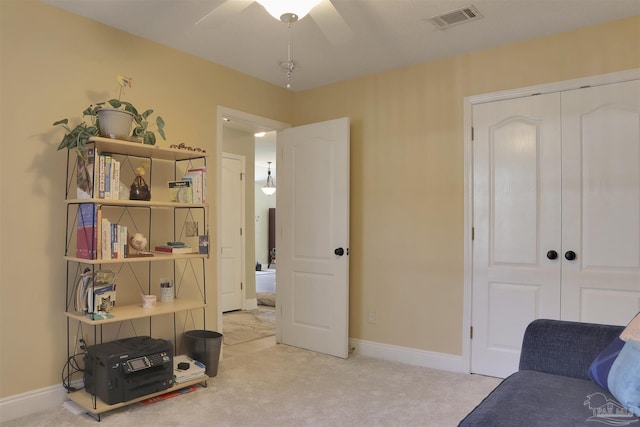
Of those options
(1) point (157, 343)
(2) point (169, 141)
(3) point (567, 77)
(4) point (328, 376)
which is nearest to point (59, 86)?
(2) point (169, 141)

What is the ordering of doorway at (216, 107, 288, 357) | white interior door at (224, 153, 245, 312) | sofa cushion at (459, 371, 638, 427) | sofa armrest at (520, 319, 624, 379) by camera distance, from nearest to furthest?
1. sofa cushion at (459, 371, 638, 427)
2. sofa armrest at (520, 319, 624, 379)
3. doorway at (216, 107, 288, 357)
4. white interior door at (224, 153, 245, 312)

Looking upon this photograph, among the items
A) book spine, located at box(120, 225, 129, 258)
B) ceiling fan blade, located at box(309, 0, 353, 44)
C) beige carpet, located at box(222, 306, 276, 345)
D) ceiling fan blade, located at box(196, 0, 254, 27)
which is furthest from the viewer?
beige carpet, located at box(222, 306, 276, 345)

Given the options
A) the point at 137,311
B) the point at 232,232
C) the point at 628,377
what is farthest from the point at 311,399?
the point at 232,232

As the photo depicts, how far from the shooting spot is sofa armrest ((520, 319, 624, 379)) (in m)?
1.99

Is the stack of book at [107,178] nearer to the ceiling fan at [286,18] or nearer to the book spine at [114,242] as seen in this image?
the book spine at [114,242]

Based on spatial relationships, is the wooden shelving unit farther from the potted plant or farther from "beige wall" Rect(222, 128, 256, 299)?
"beige wall" Rect(222, 128, 256, 299)

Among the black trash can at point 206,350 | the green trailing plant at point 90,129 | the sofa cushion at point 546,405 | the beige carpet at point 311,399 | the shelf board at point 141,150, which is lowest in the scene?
the beige carpet at point 311,399

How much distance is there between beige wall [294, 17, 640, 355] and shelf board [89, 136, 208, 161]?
160cm

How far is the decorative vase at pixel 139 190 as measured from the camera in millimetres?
2965

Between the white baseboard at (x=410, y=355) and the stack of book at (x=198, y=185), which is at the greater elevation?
the stack of book at (x=198, y=185)

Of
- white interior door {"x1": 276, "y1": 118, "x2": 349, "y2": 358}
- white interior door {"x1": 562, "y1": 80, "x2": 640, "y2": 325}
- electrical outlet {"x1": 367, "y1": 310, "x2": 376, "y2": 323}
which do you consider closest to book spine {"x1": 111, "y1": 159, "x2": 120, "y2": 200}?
white interior door {"x1": 276, "y1": 118, "x2": 349, "y2": 358}

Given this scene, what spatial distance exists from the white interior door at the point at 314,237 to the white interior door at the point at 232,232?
1.70m

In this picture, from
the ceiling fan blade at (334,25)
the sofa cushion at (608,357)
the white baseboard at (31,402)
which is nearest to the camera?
the sofa cushion at (608,357)

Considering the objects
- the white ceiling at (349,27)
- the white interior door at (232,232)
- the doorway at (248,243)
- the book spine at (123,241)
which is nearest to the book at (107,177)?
the book spine at (123,241)
